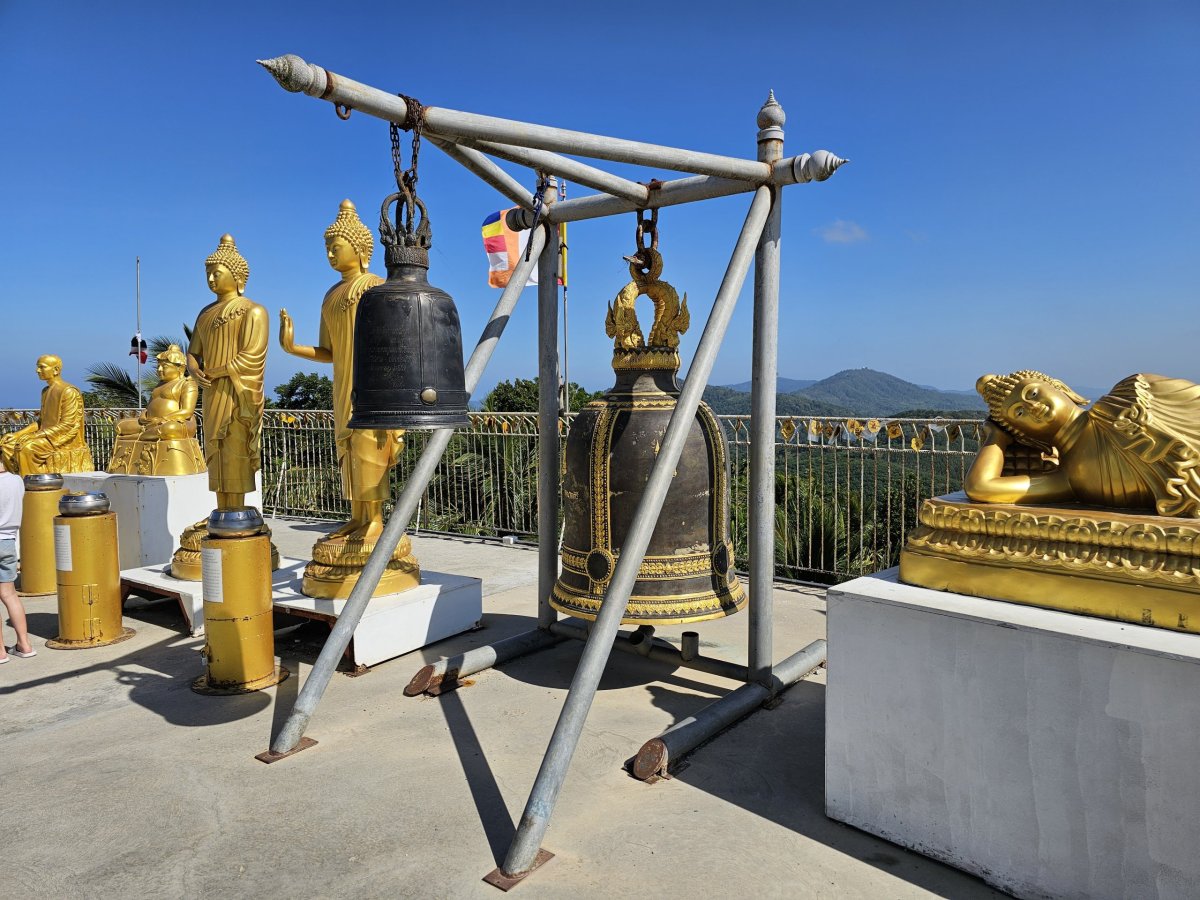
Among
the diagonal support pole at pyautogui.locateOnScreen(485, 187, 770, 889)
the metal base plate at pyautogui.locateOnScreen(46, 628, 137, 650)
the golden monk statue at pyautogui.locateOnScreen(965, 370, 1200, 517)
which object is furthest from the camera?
the metal base plate at pyautogui.locateOnScreen(46, 628, 137, 650)

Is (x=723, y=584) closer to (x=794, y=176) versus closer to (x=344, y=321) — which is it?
(x=794, y=176)

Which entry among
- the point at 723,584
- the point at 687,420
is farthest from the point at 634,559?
the point at 723,584

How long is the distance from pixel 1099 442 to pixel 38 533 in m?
8.87

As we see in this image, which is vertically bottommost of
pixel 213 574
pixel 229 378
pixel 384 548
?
pixel 213 574

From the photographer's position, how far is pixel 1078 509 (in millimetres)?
3033

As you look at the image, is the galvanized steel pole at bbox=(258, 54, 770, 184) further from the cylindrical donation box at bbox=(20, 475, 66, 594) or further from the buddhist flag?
the buddhist flag

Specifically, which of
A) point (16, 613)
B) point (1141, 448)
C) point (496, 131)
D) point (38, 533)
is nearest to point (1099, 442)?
point (1141, 448)

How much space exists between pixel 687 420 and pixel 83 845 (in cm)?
321

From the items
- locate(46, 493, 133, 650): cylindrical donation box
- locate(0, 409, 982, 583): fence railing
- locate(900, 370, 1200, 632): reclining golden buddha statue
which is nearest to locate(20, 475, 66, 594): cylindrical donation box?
locate(46, 493, 133, 650): cylindrical donation box

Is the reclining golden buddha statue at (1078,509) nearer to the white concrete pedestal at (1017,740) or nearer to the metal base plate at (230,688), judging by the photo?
the white concrete pedestal at (1017,740)

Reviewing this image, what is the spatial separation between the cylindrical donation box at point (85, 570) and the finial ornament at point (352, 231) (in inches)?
108

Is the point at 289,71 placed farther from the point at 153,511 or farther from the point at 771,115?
the point at 153,511

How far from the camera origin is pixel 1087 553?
286 centimetres

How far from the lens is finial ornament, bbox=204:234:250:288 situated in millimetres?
6762
